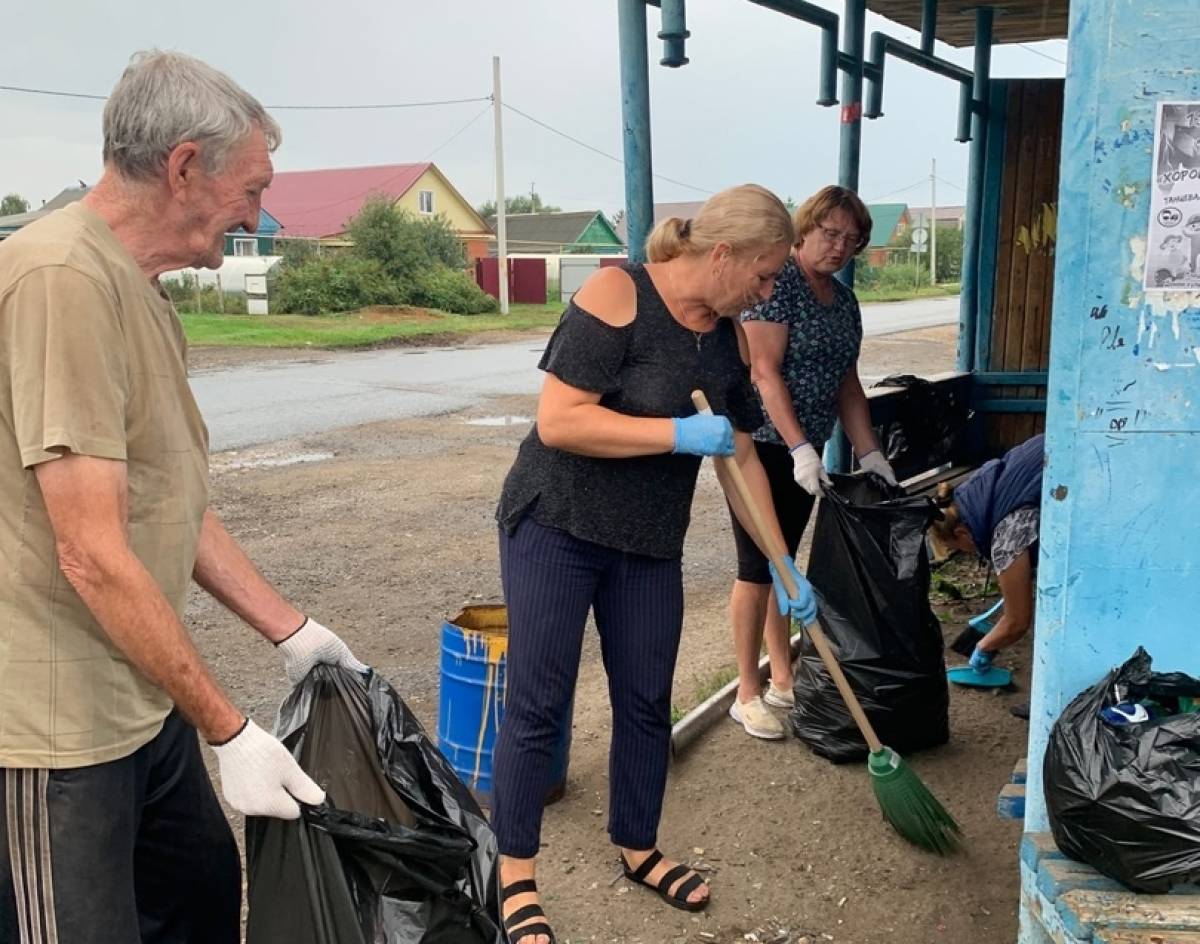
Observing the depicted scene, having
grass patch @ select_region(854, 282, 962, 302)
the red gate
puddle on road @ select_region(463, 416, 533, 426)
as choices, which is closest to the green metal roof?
grass patch @ select_region(854, 282, 962, 302)

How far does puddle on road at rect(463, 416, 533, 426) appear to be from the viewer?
35.0 ft

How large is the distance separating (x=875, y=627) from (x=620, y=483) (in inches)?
49.7

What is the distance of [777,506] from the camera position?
11.8ft

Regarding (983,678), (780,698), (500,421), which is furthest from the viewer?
(500,421)

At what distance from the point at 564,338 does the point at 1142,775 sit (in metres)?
1.40

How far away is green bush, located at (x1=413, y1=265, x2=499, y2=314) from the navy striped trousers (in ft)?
87.5

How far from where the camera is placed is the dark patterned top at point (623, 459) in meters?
2.44

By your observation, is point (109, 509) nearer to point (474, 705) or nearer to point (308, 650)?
point (308, 650)

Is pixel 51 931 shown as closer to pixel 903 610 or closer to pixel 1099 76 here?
pixel 1099 76

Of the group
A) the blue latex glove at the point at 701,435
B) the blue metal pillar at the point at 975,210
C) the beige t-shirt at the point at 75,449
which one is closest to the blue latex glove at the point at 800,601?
the blue latex glove at the point at 701,435

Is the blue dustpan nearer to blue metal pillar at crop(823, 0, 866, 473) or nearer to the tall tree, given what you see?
blue metal pillar at crop(823, 0, 866, 473)

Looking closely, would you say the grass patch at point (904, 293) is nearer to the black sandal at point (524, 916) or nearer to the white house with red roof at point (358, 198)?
the white house with red roof at point (358, 198)

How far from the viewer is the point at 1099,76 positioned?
1.98 meters

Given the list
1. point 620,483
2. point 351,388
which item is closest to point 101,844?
point 620,483
